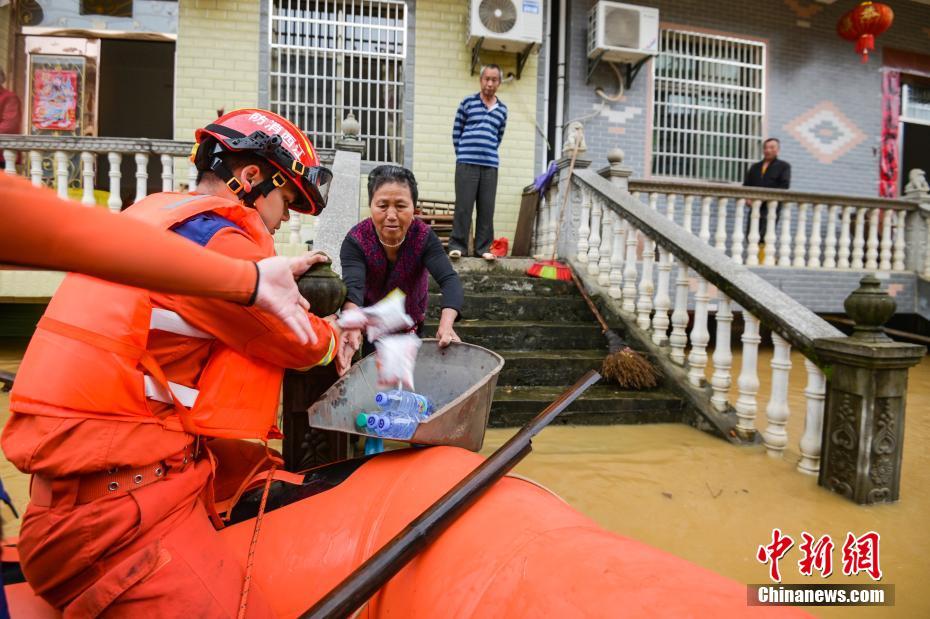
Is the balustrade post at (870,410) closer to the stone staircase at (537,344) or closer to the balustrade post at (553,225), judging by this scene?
the stone staircase at (537,344)

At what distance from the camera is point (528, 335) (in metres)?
4.93

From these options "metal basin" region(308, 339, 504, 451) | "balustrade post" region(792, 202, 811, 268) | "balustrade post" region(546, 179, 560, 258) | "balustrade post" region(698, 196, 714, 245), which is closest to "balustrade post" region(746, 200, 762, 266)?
"balustrade post" region(792, 202, 811, 268)

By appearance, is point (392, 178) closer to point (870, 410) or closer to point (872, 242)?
point (870, 410)

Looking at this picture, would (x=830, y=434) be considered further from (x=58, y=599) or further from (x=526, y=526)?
(x=58, y=599)

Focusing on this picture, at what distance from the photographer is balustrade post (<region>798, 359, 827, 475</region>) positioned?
3217mm

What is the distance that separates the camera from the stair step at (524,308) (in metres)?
5.25

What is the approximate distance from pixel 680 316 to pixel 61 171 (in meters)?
6.19

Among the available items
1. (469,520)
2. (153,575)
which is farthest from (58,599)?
(469,520)

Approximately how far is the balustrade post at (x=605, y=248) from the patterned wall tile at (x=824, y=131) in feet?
18.8

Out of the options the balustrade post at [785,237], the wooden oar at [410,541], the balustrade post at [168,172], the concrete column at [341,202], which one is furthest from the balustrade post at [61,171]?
the balustrade post at [785,237]

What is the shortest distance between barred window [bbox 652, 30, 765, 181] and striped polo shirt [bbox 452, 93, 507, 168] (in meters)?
3.88

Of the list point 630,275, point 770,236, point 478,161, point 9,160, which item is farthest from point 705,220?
point 9,160

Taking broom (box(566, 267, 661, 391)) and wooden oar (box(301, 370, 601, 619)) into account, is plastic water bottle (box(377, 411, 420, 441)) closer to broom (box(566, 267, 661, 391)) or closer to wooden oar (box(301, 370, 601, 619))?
wooden oar (box(301, 370, 601, 619))

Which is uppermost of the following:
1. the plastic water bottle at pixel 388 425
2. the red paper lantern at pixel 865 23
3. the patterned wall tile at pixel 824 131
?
A: the red paper lantern at pixel 865 23
